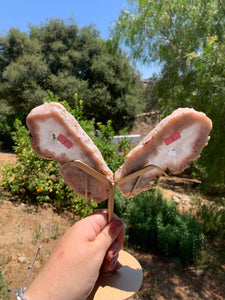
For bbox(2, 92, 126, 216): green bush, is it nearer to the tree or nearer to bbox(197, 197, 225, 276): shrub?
the tree

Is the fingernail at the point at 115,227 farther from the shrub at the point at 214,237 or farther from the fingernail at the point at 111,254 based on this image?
the shrub at the point at 214,237

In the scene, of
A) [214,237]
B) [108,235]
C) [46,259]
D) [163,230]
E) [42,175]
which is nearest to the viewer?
[108,235]

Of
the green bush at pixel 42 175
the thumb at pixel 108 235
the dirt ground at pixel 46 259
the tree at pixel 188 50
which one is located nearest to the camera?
the thumb at pixel 108 235

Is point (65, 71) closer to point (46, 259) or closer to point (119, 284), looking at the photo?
point (46, 259)

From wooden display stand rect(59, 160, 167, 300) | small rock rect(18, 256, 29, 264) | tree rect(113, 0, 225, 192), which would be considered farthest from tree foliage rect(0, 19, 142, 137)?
wooden display stand rect(59, 160, 167, 300)

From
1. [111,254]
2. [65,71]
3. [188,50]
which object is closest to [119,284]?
[111,254]

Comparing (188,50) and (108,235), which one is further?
(188,50)

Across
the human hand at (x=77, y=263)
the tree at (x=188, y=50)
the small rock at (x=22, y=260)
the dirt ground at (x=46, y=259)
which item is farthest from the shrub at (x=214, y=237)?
the human hand at (x=77, y=263)
